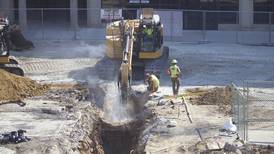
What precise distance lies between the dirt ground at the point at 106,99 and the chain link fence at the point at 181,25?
1748mm

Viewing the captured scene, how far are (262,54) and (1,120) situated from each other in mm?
19429

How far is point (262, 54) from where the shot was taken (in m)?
41.5

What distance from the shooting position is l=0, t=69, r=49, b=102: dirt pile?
3038 centimetres

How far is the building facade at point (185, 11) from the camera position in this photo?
47812 mm

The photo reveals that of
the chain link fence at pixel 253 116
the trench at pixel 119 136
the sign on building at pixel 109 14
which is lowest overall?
the trench at pixel 119 136

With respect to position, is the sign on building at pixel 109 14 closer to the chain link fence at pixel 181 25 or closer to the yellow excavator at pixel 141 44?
the chain link fence at pixel 181 25

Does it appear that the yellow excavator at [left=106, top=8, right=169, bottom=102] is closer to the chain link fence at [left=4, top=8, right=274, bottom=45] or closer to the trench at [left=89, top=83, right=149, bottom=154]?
the trench at [left=89, top=83, right=149, bottom=154]

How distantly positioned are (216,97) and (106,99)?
15.5ft

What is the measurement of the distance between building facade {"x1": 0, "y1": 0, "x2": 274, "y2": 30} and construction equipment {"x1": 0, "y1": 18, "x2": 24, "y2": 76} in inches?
510

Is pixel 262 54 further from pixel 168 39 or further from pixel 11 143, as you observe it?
pixel 11 143

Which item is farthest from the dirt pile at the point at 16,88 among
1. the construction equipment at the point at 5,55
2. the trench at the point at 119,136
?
the trench at the point at 119,136

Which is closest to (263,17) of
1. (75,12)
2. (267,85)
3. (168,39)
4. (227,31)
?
(227,31)

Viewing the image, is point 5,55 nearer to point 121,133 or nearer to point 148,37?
point 148,37

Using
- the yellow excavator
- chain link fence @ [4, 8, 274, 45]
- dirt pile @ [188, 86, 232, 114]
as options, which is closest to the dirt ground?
dirt pile @ [188, 86, 232, 114]
